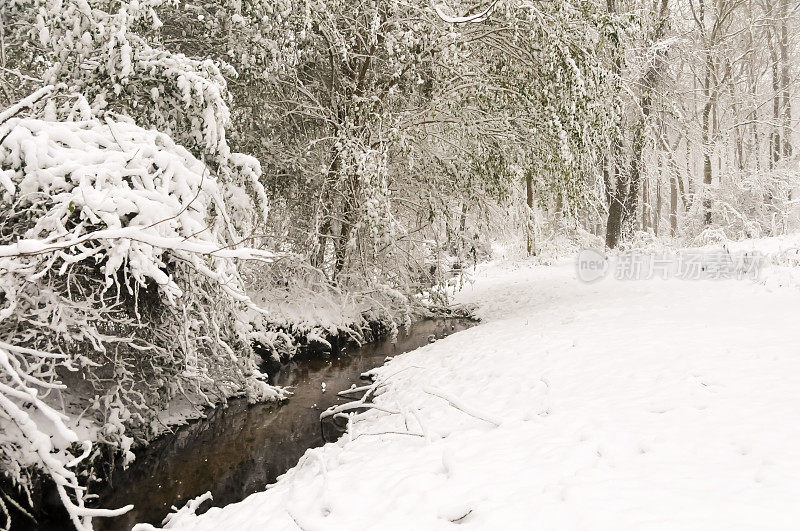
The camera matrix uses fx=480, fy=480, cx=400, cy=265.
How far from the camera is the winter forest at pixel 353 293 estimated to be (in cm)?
349

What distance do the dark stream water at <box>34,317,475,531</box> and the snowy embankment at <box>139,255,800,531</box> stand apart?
0.84 meters

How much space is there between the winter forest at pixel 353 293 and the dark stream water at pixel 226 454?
67 millimetres

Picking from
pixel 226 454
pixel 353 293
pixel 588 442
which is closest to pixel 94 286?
pixel 226 454

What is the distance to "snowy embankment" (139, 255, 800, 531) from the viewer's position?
297 centimetres

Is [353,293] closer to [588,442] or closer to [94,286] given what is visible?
[94,286]

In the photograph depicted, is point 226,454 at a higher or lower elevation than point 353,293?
lower

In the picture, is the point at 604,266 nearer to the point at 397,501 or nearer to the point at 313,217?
the point at 313,217

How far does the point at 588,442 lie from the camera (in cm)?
375

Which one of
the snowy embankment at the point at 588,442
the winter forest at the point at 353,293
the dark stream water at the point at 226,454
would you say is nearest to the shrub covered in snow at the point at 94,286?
the winter forest at the point at 353,293

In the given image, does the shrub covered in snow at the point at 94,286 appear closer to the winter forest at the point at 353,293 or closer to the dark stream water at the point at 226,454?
the winter forest at the point at 353,293

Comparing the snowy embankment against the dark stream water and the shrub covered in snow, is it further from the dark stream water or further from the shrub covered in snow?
the shrub covered in snow

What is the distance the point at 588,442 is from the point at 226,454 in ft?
15.0

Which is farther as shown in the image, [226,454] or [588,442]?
[226,454]

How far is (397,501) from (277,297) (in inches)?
300
